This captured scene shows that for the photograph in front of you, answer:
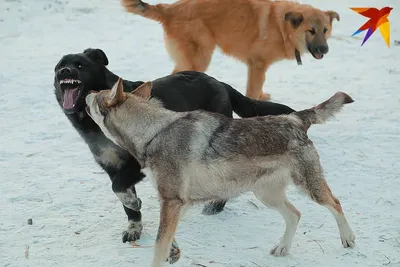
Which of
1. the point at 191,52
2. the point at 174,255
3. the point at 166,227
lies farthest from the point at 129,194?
the point at 191,52

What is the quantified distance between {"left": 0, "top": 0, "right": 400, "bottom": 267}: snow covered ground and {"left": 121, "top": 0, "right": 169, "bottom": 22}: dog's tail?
1742 mm

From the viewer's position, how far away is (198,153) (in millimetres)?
3930

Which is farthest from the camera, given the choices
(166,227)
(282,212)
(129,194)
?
(129,194)

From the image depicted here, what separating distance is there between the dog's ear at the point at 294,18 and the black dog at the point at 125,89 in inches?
119

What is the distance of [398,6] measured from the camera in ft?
47.3

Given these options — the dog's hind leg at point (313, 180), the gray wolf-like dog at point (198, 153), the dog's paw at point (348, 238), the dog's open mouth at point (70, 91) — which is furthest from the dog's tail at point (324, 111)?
the dog's open mouth at point (70, 91)

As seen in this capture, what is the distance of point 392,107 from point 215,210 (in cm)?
406

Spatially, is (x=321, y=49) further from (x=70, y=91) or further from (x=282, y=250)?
(x=70, y=91)

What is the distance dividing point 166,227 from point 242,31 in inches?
190

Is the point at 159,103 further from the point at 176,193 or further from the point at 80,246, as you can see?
the point at 80,246

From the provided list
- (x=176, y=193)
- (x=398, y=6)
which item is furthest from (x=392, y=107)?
(x=398, y=6)

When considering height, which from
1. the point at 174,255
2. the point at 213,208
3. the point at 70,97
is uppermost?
the point at 70,97

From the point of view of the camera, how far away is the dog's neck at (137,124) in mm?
3969

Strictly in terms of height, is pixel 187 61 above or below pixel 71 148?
above
